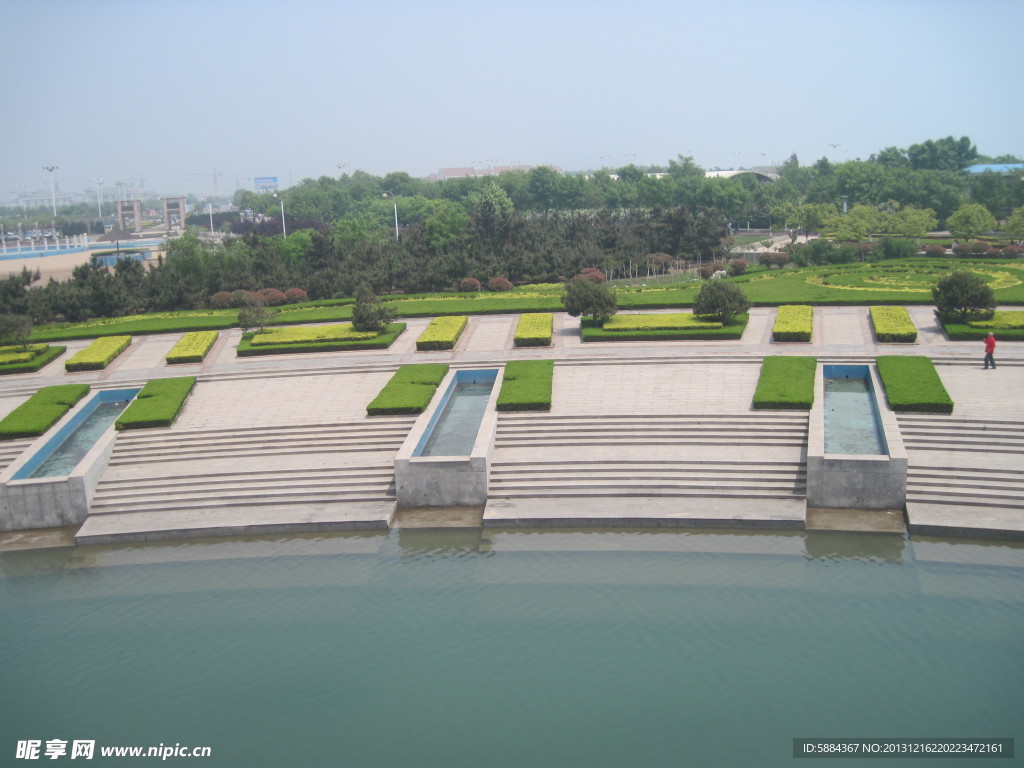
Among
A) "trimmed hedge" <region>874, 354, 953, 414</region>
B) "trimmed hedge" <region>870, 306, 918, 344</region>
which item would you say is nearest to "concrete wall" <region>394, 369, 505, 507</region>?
"trimmed hedge" <region>874, 354, 953, 414</region>

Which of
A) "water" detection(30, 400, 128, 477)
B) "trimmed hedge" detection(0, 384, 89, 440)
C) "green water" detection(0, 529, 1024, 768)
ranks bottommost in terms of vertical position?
"green water" detection(0, 529, 1024, 768)

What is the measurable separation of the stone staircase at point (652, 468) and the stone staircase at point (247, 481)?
94.9 inches

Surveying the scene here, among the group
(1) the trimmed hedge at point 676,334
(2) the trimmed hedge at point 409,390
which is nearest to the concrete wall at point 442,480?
(2) the trimmed hedge at point 409,390

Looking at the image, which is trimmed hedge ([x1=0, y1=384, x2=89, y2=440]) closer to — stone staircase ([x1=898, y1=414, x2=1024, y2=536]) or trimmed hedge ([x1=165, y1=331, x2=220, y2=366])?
trimmed hedge ([x1=165, y1=331, x2=220, y2=366])

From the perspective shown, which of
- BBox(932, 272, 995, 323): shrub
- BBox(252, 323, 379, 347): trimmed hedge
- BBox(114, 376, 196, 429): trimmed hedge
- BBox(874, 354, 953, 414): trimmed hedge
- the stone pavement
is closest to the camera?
the stone pavement

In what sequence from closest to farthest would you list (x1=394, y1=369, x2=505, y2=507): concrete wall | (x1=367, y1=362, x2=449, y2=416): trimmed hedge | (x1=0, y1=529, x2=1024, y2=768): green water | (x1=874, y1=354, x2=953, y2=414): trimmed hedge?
(x1=0, y1=529, x2=1024, y2=768): green water
(x1=394, y1=369, x2=505, y2=507): concrete wall
(x1=874, y1=354, x2=953, y2=414): trimmed hedge
(x1=367, y1=362, x2=449, y2=416): trimmed hedge

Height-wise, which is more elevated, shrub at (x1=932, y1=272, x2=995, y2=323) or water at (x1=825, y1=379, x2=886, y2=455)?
shrub at (x1=932, y1=272, x2=995, y2=323)

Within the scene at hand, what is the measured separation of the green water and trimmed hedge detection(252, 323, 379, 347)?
427 inches

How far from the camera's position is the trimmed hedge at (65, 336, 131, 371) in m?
25.8

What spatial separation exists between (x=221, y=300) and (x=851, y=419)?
23.0 metres

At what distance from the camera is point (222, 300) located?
34.4m

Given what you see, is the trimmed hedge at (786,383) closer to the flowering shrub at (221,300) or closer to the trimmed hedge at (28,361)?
the trimmed hedge at (28,361)

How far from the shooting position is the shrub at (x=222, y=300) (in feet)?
113

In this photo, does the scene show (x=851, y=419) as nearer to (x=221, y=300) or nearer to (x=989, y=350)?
(x=989, y=350)
